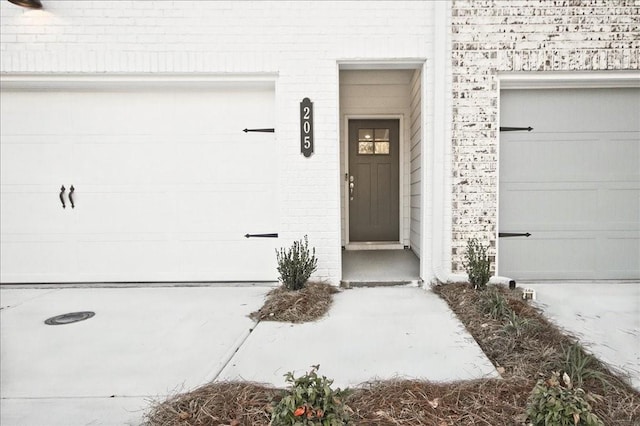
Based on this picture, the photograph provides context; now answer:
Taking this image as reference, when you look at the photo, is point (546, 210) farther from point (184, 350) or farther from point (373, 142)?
point (184, 350)

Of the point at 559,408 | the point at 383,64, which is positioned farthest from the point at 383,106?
→ the point at 559,408

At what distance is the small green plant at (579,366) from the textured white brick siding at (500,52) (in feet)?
6.33

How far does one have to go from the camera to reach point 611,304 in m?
3.41

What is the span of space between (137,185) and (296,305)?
2426 millimetres

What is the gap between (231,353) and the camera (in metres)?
2.51

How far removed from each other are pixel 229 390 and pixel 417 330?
58.4 inches

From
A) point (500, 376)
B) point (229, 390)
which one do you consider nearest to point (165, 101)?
point (229, 390)

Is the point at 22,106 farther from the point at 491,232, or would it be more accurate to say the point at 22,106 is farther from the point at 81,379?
the point at 491,232

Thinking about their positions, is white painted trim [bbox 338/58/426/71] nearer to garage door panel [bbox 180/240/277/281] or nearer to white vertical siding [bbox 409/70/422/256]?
white vertical siding [bbox 409/70/422/256]

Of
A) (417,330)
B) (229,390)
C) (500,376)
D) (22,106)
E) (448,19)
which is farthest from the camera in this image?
(22,106)

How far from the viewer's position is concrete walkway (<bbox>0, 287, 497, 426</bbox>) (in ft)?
6.71

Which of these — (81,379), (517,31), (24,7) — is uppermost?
(24,7)

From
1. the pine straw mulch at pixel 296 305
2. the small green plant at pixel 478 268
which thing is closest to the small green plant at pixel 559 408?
A: the pine straw mulch at pixel 296 305

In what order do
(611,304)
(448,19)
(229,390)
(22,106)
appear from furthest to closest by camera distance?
(22,106) → (448,19) → (611,304) → (229,390)
